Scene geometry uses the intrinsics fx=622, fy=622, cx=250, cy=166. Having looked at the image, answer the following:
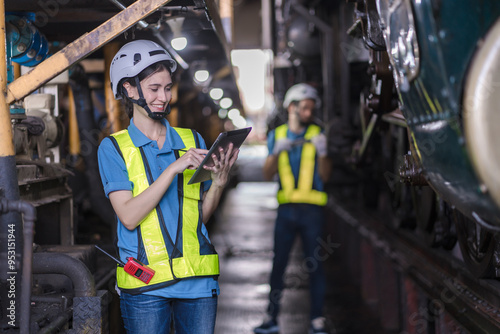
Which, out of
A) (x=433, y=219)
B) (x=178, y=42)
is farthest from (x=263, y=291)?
(x=178, y=42)

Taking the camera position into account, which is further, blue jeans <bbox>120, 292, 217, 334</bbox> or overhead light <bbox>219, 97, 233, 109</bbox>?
overhead light <bbox>219, 97, 233, 109</bbox>

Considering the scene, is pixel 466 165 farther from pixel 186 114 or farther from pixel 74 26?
pixel 186 114

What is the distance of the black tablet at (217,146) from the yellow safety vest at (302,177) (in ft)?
8.77

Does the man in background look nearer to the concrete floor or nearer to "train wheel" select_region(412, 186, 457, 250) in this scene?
the concrete floor

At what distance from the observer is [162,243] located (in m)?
2.49

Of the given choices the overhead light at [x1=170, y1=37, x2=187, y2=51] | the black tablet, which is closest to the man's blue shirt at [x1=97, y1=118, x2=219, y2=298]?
the black tablet

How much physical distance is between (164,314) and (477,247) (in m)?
Result: 2.01

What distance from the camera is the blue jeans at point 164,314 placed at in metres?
2.46

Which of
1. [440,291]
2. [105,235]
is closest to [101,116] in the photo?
[105,235]

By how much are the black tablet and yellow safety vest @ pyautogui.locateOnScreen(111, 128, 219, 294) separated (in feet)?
0.38

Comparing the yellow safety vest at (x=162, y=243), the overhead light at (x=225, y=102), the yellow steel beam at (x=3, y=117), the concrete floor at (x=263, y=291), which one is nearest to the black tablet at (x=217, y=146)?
the yellow safety vest at (x=162, y=243)

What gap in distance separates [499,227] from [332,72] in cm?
677

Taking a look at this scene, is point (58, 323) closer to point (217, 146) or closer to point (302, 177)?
point (217, 146)

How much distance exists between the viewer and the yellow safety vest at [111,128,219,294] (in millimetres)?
2447
